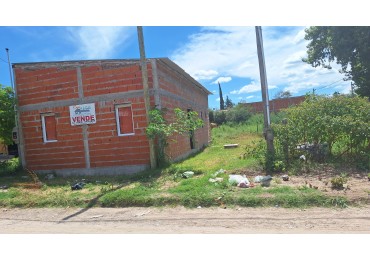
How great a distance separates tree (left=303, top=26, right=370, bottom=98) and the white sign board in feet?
55.8

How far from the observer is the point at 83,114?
10.1 m

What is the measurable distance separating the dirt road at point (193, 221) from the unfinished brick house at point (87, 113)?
3919 millimetres

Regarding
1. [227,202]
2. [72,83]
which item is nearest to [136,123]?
[72,83]

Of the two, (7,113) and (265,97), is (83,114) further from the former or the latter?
(265,97)

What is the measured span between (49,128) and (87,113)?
1.82 m

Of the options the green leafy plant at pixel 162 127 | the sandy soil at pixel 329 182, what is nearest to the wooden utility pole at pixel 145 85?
the green leafy plant at pixel 162 127

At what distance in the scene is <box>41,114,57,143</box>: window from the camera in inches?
423

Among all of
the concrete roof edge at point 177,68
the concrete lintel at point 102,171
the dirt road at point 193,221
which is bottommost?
the dirt road at point 193,221

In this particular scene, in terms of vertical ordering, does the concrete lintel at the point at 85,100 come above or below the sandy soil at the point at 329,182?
above

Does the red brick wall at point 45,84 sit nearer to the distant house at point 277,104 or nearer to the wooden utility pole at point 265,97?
the wooden utility pole at point 265,97

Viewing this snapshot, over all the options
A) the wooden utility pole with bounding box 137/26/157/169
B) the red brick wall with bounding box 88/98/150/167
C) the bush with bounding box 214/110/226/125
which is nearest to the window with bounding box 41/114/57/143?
the red brick wall with bounding box 88/98/150/167

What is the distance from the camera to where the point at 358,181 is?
22.1 ft

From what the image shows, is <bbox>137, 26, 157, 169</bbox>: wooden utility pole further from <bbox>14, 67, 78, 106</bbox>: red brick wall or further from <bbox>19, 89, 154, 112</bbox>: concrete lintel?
<bbox>14, 67, 78, 106</bbox>: red brick wall

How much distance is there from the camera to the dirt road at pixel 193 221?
4.54 meters
